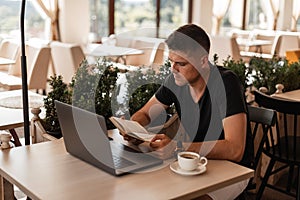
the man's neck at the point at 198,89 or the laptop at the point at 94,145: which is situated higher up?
the man's neck at the point at 198,89

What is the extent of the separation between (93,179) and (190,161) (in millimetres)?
389

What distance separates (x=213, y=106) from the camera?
2.14m

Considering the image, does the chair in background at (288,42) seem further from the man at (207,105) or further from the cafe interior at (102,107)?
the man at (207,105)

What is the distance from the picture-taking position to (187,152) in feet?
5.99

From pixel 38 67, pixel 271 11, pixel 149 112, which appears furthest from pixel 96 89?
pixel 271 11

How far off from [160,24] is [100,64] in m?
6.67

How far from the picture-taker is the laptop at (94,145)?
5.48 feet

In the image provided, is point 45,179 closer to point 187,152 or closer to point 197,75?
point 187,152

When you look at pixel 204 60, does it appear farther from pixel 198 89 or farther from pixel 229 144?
pixel 229 144

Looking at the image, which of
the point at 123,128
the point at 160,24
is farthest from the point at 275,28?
the point at 123,128

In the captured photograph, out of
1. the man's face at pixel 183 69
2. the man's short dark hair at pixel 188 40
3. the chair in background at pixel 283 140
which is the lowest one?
the chair in background at pixel 283 140

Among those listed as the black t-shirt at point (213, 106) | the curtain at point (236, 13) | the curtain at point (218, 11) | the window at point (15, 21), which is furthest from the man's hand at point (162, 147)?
the curtain at point (236, 13)

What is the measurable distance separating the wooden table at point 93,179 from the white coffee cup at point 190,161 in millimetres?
37

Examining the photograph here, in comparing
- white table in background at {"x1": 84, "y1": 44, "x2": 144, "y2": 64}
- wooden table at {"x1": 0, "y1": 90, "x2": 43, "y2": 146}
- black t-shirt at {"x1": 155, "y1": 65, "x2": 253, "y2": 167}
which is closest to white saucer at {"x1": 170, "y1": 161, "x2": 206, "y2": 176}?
black t-shirt at {"x1": 155, "y1": 65, "x2": 253, "y2": 167}
